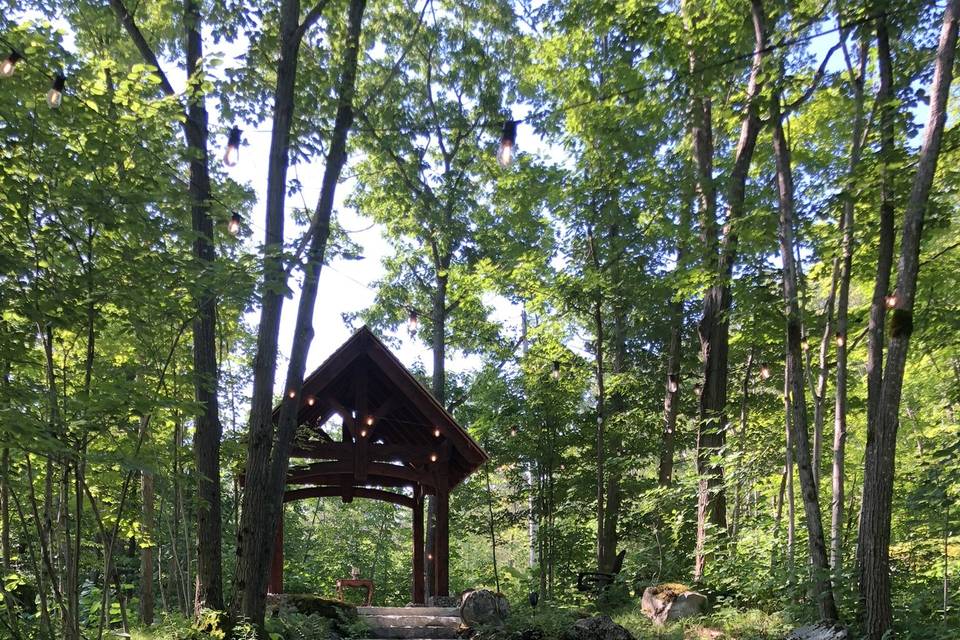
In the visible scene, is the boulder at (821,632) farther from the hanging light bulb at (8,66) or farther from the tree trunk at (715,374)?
the hanging light bulb at (8,66)

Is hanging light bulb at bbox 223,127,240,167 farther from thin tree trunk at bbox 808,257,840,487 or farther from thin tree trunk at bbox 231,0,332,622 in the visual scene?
thin tree trunk at bbox 808,257,840,487

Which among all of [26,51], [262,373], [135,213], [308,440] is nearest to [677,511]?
[308,440]

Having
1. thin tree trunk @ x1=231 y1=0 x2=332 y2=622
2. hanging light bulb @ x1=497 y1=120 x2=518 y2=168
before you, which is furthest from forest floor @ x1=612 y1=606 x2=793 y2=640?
hanging light bulb @ x1=497 y1=120 x2=518 y2=168

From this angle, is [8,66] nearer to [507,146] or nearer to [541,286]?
[507,146]

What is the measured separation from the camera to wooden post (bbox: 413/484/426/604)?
37.4 ft

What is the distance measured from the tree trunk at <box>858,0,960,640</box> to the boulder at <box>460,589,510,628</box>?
4612mm

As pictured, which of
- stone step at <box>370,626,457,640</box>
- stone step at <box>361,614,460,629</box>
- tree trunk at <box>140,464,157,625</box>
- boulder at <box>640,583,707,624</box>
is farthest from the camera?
tree trunk at <box>140,464,157,625</box>

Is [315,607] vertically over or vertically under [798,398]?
under

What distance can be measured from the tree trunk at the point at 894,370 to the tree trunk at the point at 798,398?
358mm

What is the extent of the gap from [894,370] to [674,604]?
13.2 ft

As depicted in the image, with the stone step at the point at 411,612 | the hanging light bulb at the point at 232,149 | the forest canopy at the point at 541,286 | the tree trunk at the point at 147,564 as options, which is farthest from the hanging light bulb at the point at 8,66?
the stone step at the point at 411,612

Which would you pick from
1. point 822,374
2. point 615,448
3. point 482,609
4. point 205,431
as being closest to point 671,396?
point 615,448

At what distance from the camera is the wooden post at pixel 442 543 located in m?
9.96

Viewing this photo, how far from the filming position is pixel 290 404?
6.68 metres
